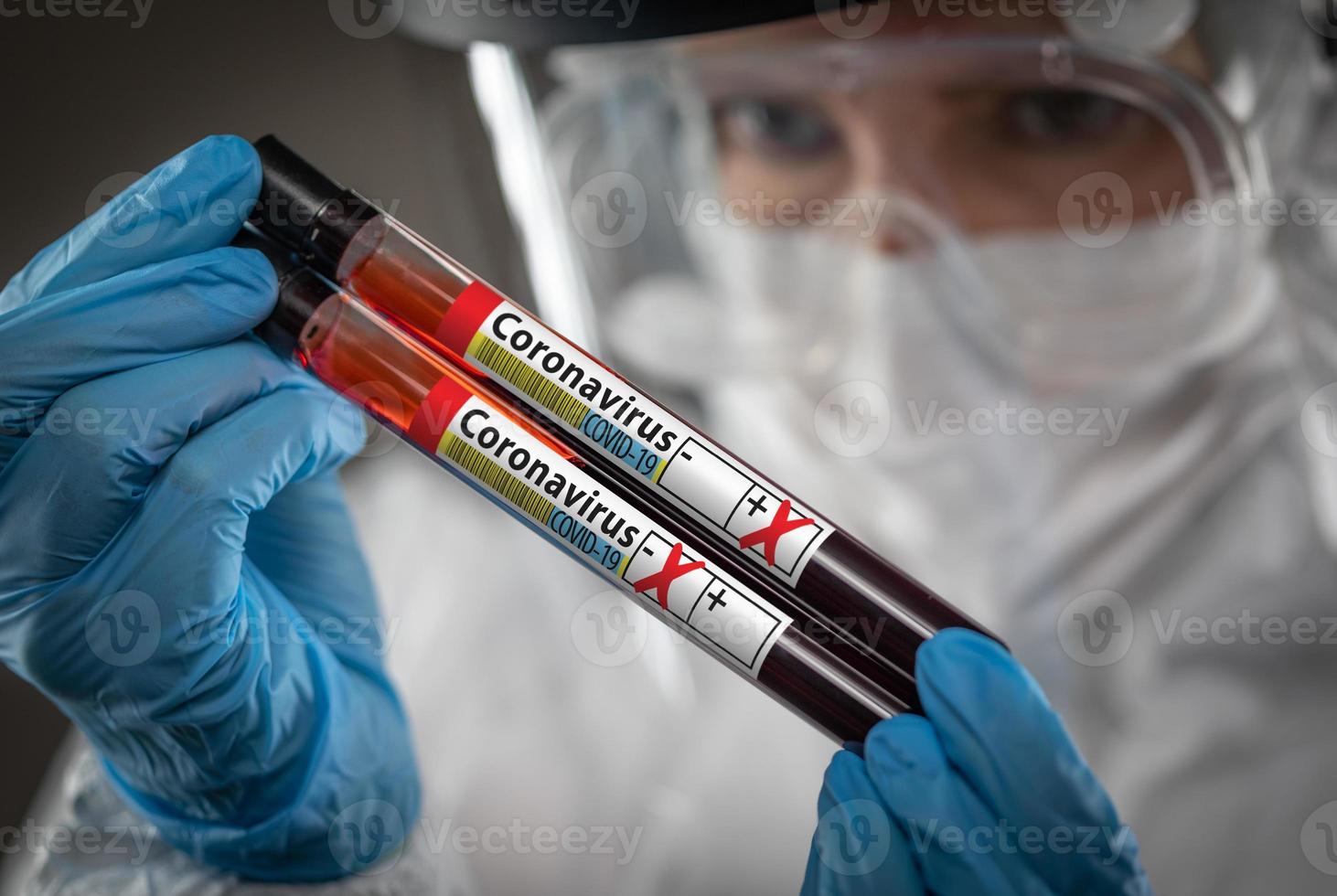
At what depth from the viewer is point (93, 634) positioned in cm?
74

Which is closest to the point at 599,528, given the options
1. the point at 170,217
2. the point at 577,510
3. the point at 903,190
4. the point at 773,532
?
the point at 577,510

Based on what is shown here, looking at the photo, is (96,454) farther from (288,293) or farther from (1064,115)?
(1064,115)

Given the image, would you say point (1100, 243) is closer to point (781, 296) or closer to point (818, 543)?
point (781, 296)

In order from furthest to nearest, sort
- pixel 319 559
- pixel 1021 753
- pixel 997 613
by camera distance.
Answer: pixel 997 613
pixel 319 559
pixel 1021 753

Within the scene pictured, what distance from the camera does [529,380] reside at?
0.70 metres

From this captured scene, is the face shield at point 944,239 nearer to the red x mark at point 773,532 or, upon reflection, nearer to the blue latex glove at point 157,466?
the blue latex glove at point 157,466

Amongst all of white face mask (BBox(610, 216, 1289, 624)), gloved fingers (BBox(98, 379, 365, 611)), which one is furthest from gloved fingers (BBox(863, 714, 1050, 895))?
white face mask (BBox(610, 216, 1289, 624))

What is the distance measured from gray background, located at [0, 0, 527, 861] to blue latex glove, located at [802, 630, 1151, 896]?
1193 millimetres

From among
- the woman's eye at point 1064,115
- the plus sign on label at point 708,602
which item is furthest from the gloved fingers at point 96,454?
the woman's eye at point 1064,115

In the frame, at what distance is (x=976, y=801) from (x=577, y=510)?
0.35m

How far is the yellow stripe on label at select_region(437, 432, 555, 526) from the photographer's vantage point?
69cm

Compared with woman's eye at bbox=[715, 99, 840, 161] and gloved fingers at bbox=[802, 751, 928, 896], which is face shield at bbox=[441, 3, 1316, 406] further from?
gloved fingers at bbox=[802, 751, 928, 896]

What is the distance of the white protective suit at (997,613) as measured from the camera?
1192 mm

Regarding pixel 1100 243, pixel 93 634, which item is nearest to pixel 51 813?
pixel 93 634
